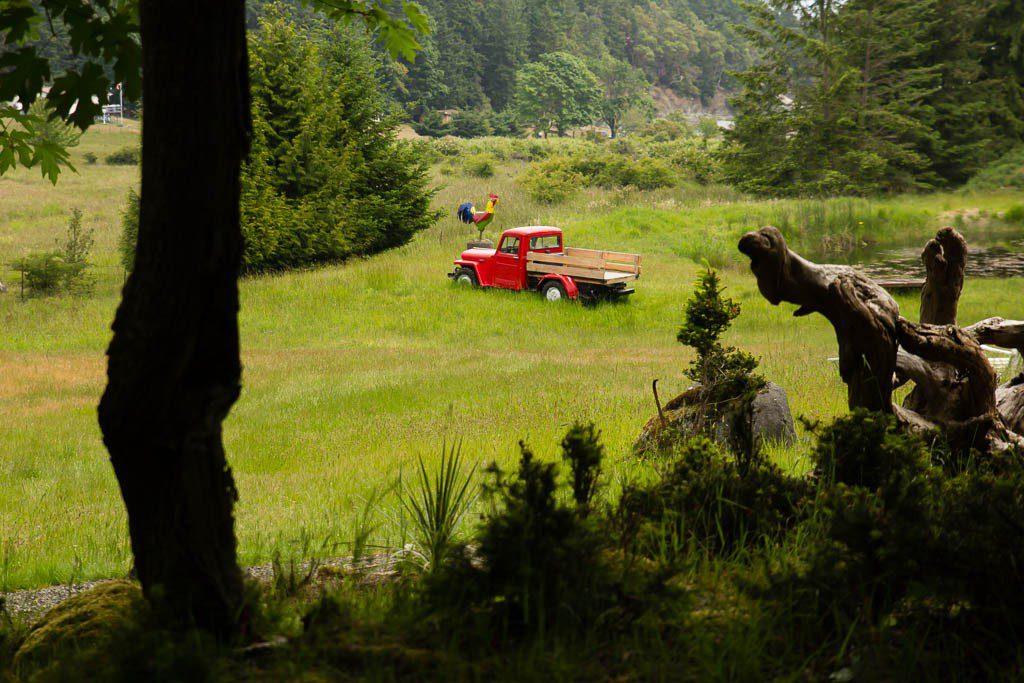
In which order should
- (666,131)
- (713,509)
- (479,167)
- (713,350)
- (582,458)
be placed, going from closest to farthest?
(582,458) → (713,509) → (713,350) → (479,167) → (666,131)

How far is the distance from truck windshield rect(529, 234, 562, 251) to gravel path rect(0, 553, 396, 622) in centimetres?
1437

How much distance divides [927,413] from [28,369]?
40.8 ft

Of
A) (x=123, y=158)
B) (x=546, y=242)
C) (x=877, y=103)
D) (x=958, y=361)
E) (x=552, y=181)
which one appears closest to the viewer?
(x=958, y=361)

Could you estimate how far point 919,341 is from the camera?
16.2ft

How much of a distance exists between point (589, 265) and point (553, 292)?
0.93m

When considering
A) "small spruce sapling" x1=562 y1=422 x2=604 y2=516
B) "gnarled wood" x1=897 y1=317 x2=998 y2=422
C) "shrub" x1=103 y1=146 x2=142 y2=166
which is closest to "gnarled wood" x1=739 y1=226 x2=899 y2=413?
"gnarled wood" x1=897 y1=317 x2=998 y2=422

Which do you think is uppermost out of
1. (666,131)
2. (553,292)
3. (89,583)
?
(666,131)

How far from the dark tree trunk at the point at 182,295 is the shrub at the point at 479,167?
4081 cm

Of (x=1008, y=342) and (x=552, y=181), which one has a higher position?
(x=552, y=181)

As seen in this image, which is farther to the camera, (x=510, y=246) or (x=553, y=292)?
(x=510, y=246)

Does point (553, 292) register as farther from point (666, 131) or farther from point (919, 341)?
point (666, 131)

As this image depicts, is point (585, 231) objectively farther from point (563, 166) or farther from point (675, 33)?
point (675, 33)

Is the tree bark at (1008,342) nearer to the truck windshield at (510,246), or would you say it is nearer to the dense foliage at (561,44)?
the truck windshield at (510,246)

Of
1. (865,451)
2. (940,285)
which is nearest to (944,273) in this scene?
(940,285)
